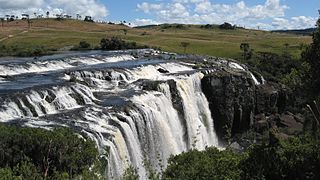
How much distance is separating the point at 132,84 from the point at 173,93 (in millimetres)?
4297

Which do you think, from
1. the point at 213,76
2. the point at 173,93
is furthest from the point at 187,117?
the point at 213,76

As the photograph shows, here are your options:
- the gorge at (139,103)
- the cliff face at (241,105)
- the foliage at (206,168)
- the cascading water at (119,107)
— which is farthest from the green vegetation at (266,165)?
the cliff face at (241,105)

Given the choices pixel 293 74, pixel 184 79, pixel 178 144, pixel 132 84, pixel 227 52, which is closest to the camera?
pixel 293 74

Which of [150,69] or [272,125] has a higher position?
[150,69]

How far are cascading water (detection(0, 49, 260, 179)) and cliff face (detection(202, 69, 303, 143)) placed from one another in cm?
149

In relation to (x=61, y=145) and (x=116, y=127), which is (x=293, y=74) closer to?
(x=116, y=127)

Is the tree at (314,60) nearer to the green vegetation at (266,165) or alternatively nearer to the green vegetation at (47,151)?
the green vegetation at (266,165)

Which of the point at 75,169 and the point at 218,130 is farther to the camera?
the point at 218,130

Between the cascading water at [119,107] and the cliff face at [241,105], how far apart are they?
1.49 m

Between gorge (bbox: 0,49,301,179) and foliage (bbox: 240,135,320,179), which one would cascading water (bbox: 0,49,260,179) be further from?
foliage (bbox: 240,135,320,179)

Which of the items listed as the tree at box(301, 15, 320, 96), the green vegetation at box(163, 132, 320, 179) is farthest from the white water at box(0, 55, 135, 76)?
the green vegetation at box(163, 132, 320, 179)

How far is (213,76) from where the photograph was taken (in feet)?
189

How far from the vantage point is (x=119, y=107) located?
118 feet

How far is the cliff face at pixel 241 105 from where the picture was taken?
57.0 meters
